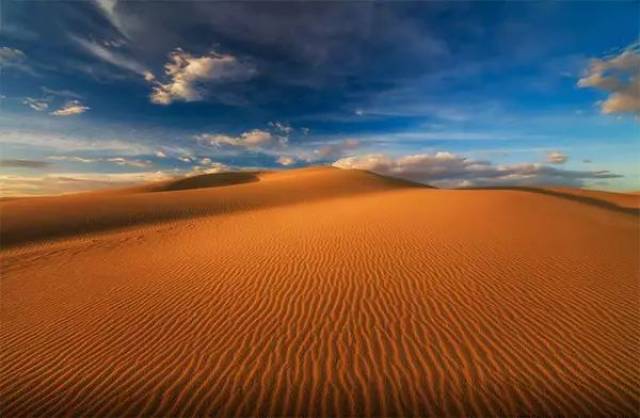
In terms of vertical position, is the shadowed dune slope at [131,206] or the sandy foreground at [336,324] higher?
the shadowed dune slope at [131,206]

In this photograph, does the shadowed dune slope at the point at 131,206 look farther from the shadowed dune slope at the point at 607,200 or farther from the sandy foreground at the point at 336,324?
the shadowed dune slope at the point at 607,200

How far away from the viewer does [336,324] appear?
6.82 meters

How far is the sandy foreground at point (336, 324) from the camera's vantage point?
4727 millimetres

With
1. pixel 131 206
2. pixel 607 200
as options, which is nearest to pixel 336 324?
pixel 131 206

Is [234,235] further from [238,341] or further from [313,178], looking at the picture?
[313,178]

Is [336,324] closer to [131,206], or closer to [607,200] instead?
[131,206]

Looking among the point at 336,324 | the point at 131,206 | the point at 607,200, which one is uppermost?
the point at 131,206

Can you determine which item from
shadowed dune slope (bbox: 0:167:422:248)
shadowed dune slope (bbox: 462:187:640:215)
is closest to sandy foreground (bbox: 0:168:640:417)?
shadowed dune slope (bbox: 0:167:422:248)

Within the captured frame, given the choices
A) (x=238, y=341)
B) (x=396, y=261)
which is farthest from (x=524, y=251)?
(x=238, y=341)

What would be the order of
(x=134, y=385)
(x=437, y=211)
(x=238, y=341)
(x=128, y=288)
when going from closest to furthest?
(x=134, y=385) < (x=238, y=341) < (x=128, y=288) < (x=437, y=211)

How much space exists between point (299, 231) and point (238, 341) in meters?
10.5

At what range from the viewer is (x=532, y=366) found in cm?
529

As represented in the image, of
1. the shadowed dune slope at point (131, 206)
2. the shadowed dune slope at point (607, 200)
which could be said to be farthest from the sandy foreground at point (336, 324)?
the shadowed dune slope at point (607, 200)

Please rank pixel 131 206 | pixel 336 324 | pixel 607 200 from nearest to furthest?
pixel 336 324, pixel 131 206, pixel 607 200
